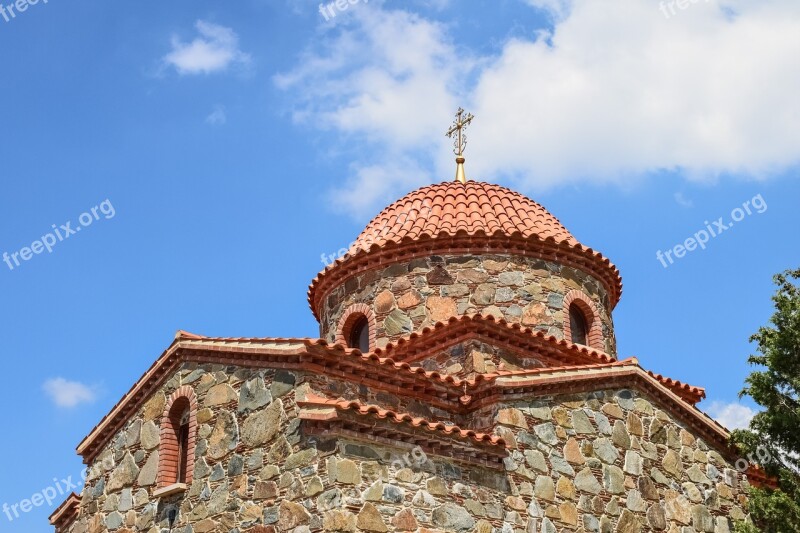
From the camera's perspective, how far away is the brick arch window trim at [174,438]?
12891 millimetres

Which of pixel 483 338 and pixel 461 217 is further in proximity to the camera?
pixel 461 217

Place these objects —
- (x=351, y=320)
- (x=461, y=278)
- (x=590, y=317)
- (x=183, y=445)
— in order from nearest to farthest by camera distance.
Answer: (x=183, y=445)
(x=461, y=278)
(x=351, y=320)
(x=590, y=317)

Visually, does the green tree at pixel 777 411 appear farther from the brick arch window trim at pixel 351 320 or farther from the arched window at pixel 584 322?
the brick arch window trim at pixel 351 320

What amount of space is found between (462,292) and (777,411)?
18.7 ft

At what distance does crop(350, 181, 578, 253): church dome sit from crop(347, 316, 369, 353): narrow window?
1402 mm

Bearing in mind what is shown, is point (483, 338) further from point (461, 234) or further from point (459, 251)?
point (461, 234)

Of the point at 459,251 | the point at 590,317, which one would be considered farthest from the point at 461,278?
the point at 590,317

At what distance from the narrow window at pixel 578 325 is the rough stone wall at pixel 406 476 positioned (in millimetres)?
3215

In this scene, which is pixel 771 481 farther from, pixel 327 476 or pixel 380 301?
pixel 327 476

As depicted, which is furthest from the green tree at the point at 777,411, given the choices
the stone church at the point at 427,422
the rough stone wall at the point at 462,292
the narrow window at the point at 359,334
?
the narrow window at the point at 359,334

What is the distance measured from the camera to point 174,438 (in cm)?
1348

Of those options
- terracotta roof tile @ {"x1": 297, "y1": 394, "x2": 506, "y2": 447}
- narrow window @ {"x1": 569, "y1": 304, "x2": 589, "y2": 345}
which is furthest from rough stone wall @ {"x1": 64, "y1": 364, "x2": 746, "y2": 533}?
narrow window @ {"x1": 569, "y1": 304, "x2": 589, "y2": 345}

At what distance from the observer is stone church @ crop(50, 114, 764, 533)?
11.4 m

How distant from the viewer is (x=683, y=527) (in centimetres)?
1384
